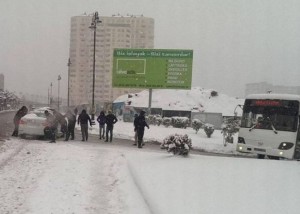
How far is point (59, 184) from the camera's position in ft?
32.9

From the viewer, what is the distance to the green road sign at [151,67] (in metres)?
39.2

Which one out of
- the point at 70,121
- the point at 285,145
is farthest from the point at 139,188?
the point at 70,121

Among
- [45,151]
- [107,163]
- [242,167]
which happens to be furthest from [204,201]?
[45,151]

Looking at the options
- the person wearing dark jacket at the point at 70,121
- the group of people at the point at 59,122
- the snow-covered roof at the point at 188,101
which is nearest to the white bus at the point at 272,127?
the person wearing dark jacket at the point at 70,121

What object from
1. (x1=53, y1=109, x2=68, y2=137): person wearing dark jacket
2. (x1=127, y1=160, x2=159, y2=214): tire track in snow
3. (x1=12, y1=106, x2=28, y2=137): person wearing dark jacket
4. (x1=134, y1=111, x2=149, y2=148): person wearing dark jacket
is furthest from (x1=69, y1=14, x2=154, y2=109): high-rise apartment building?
(x1=127, y1=160, x2=159, y2=214): tire track in snow

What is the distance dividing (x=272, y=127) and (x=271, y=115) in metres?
0.53

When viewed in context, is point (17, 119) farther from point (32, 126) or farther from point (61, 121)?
point (61, 121)

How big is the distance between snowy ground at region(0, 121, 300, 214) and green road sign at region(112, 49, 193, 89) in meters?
26.2

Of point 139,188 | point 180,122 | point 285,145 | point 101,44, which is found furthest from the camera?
point 101,44

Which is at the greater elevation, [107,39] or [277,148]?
[107,39]

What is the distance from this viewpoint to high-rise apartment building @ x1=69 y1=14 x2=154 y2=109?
82.6 meters

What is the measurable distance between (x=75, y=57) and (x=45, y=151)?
78857mm

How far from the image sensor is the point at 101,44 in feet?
281

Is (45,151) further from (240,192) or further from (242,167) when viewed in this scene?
(240,192)
